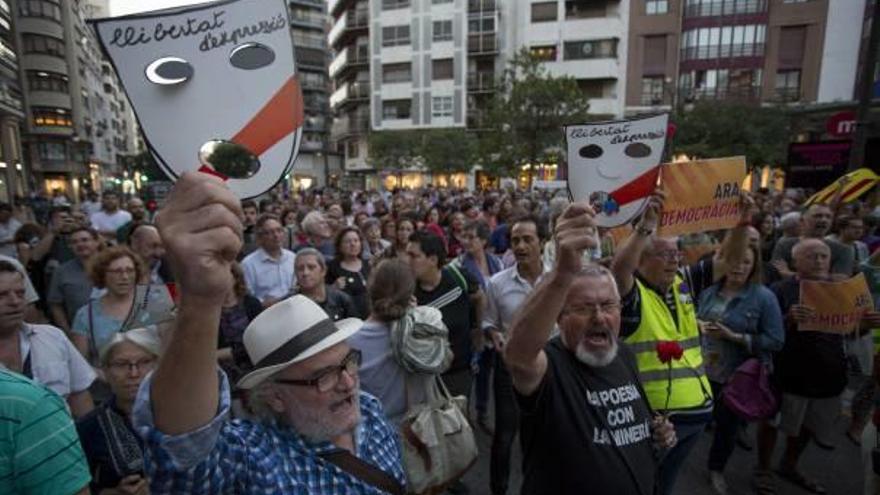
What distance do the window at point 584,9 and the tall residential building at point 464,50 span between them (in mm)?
78

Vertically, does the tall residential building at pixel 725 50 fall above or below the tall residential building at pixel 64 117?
above

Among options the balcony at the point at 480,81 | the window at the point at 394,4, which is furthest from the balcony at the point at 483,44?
the window at the point at 394,4

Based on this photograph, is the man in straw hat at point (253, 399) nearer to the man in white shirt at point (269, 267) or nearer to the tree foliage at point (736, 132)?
the man in white shirt at point (269, 267)

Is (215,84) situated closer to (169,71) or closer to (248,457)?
(169,71)

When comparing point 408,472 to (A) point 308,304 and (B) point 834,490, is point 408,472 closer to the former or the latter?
(A) point 308,304

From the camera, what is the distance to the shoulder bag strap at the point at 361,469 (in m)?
1.71

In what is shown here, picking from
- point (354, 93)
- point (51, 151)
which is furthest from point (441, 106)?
point (51, 151)

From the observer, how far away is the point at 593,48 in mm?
38344

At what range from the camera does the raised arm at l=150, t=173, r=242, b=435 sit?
101 centimetres

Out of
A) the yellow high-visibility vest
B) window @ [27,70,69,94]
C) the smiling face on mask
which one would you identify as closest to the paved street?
the yellow high-visibility vest

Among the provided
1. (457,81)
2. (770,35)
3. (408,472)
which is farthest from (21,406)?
(770,35)

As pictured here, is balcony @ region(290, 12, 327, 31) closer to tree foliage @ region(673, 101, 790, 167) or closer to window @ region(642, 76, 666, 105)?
window @ region(642, 76, 666, 105)

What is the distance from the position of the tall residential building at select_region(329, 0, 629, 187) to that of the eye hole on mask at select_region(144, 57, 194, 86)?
40868 millimetres

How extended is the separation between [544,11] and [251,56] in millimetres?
43157
